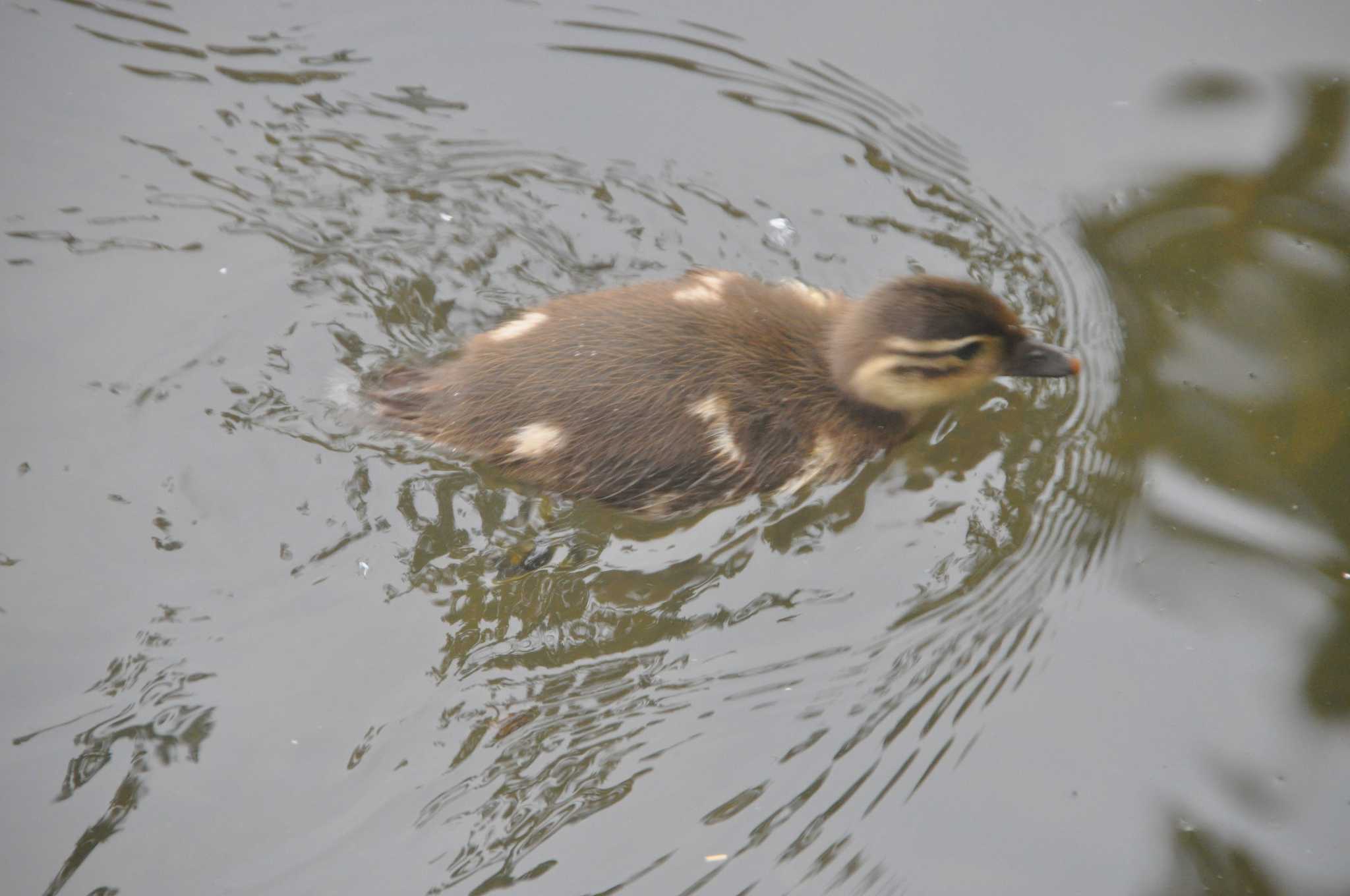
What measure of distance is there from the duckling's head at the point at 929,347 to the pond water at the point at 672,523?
23 cm

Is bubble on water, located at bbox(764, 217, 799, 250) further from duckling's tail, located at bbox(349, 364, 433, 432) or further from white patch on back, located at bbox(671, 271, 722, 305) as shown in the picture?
duckling's tail, located at bbox(349, 364, 433, 432)

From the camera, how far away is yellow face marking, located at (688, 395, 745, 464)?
8.51 feet

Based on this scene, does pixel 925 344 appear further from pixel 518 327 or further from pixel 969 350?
pixel 518 327

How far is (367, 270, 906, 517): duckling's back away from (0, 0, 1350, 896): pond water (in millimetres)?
→ 123

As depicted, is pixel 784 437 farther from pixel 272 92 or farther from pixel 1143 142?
pixel 272 92

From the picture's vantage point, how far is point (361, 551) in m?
2.66

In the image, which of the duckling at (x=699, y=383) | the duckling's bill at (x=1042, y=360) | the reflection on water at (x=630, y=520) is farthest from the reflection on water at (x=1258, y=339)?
the duckling at (x=699, y=383)

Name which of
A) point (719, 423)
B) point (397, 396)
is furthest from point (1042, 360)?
point (397, 396)

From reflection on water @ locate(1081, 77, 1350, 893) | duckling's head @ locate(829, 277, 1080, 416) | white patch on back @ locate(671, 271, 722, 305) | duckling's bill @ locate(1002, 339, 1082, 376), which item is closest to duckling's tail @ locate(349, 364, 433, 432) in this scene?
white patch on back @ locate(671, 271, 722, 305)

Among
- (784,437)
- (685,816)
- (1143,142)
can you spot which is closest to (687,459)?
(784,437)

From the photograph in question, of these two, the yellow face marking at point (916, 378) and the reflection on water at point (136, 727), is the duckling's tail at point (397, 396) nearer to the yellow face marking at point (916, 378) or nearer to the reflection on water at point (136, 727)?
the reflection on water at point (136, 727)

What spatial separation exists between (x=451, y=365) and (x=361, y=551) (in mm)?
471

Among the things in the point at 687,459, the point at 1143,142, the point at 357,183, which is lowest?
the point at 687,459

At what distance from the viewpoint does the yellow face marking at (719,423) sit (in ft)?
8.51
